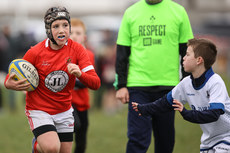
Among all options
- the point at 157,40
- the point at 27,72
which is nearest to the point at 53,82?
the point at 27,72

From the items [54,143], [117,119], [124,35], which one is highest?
[124,35]

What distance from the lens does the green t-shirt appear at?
5.57m

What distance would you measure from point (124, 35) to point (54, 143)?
1632 mm

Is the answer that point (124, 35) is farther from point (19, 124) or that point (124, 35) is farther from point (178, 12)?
point (19, 124)

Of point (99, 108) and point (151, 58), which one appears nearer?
point (151, 58)

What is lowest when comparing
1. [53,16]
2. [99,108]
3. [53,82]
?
[99,108]

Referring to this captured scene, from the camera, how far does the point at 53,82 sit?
16.9ft

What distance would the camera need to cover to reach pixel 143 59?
5.61 m

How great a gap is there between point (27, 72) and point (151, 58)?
59.1 inches

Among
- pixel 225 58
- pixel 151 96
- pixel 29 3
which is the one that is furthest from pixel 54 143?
pixel 29 3

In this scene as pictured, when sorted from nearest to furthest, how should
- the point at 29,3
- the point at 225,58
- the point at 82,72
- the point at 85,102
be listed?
the point at 82,72, the point at 85,102, the point at 225,58, the point at 29,3

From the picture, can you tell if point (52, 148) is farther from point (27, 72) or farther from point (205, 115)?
point (205, 115)

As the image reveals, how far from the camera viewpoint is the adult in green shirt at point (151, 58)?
557cm

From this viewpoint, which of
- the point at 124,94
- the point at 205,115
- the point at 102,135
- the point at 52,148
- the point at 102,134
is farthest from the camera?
the point at 102,134
